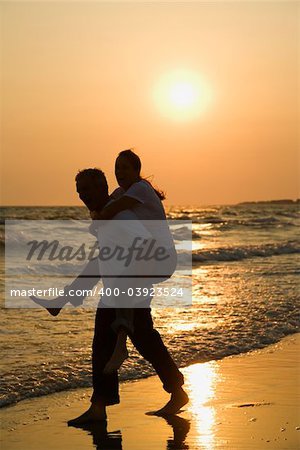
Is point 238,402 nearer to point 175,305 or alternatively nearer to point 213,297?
point 175,305

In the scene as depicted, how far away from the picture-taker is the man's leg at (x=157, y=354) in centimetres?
588

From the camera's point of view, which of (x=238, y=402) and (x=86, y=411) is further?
(x=238, y=402)

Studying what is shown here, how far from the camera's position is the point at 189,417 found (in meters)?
6.02

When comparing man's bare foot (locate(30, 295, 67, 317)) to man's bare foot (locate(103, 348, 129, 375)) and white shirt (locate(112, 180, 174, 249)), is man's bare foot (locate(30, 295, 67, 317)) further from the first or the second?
white shirt (locate(112, 180, 174, 249))

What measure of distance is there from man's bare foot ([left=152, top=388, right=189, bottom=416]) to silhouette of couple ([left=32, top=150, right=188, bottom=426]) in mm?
381

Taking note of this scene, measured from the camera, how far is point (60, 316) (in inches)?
430

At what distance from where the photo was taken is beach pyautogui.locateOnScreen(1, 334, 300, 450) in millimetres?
5418

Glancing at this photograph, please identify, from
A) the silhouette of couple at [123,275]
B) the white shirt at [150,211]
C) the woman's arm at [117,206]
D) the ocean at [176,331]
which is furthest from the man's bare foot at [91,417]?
the woman's arm at [117,206]

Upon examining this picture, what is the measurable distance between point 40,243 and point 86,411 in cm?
2540

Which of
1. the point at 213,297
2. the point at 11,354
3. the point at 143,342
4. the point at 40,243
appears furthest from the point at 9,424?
the point at 40,243

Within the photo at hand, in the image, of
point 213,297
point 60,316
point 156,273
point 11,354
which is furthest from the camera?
point 213,297

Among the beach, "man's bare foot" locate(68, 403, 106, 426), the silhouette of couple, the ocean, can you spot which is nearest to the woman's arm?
the silhouette of couple

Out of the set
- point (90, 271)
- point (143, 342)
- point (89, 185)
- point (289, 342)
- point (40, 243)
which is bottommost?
point (40, 243)

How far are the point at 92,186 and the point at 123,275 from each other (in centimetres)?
64
